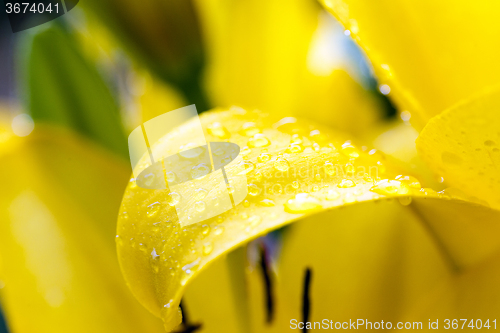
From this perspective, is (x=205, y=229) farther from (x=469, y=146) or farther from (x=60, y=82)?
(x=60, y=82)

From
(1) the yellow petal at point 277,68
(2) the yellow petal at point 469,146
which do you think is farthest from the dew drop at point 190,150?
(1) the yellow petal at point 277,68

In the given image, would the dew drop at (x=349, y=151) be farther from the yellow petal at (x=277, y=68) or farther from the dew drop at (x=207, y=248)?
the yellow petal at (x=277, y=68)

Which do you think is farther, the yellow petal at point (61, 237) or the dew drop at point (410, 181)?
the yellow petal at point (61, 237)

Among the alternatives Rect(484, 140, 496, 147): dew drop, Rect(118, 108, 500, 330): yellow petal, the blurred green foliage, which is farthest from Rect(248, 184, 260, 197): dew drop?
the blurred green foliage

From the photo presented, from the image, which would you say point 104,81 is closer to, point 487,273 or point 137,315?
point 137,315

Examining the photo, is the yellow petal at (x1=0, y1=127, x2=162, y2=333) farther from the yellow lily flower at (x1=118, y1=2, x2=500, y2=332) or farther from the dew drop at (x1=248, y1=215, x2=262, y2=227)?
the dew drop at (x1=248, y1=215, x2=262, y2=227)

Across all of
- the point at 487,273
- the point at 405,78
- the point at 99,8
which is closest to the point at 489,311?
the point at 487,273
